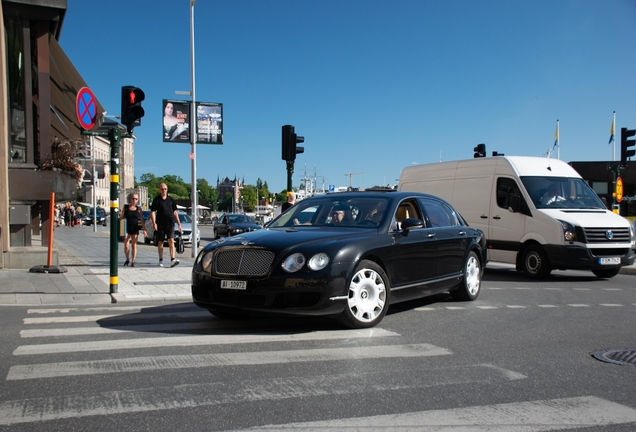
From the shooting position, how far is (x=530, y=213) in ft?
43.6

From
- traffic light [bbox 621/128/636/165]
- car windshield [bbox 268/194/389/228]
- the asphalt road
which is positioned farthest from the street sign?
traffic light [bbox 621/128/636/165]

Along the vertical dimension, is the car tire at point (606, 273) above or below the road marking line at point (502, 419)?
below

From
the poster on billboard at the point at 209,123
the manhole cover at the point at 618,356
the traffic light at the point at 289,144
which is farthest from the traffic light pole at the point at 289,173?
the manhole cover at the point at 618,356

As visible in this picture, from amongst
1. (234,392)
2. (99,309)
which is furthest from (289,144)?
(234,392)

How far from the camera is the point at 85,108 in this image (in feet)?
34.5

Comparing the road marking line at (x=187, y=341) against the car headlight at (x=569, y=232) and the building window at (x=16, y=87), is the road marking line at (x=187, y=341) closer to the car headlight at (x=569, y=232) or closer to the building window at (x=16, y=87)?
the car headlight at (x=569, y=232)

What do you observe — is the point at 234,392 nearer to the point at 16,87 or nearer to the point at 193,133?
the point at 16,87

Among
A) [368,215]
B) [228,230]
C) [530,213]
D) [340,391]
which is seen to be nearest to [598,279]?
[530,213]

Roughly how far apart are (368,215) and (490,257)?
7582 mm

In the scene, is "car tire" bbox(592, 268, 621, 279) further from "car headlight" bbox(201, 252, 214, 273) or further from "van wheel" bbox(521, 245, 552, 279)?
"car headlight" bbox(201, 252, 214, 273)

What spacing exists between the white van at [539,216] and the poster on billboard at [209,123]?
753 centimetres

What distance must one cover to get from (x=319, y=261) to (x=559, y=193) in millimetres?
8992

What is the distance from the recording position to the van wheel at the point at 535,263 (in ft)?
A: 42.7

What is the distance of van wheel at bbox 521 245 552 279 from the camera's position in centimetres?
1302
